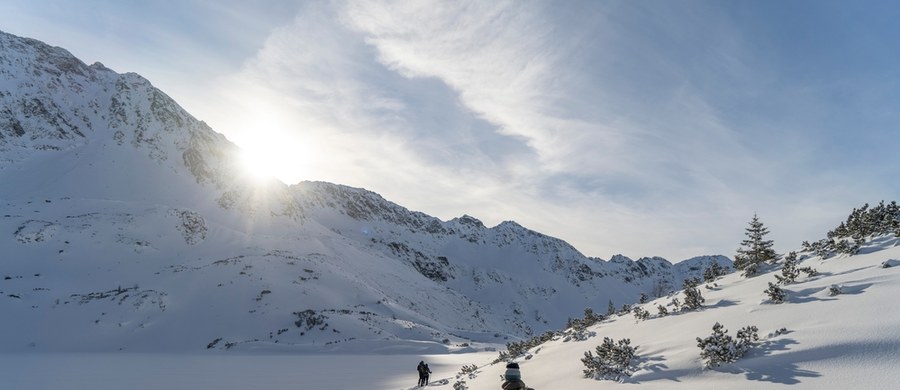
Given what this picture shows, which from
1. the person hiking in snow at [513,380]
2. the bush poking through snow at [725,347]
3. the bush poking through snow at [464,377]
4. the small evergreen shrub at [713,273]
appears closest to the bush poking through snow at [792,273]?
the bush poking through snow at [725,347]

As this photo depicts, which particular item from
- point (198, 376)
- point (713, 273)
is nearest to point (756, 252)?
point (713, 273)

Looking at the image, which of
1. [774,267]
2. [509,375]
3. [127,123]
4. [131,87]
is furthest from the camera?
[131,87]

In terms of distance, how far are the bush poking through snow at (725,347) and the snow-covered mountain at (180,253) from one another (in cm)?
548

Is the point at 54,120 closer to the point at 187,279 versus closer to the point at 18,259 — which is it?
the point at 18,259

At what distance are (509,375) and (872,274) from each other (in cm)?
733

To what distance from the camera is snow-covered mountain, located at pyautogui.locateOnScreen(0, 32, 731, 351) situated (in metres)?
44.6

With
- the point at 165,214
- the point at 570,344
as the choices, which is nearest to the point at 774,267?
the point at 570,344

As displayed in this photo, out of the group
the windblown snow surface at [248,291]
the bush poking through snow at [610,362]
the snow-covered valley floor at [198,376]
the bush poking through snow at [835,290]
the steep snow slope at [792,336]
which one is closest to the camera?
the steep snow slope at [792,336]

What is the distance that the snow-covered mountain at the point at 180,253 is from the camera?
44.6 meters

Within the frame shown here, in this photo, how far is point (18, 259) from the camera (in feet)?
165

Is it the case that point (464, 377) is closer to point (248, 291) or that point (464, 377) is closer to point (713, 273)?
point (713, 273)

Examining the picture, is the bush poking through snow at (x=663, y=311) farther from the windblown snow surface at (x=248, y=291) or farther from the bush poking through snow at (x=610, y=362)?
the bush poking through snow at (x=610, y=362)

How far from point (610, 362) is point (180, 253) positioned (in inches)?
2665

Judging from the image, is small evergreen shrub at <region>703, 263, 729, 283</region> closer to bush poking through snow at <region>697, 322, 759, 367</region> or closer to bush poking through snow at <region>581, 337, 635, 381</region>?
bush poking through snow at <region>581, 337, 635, 381</region>
